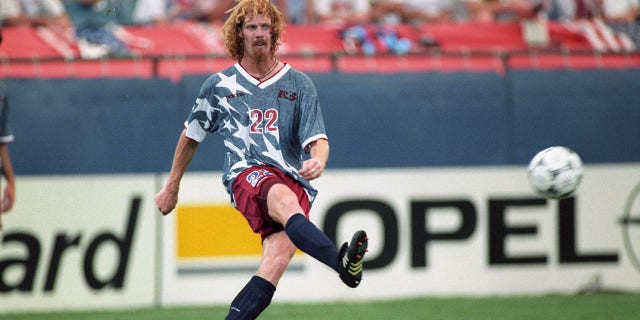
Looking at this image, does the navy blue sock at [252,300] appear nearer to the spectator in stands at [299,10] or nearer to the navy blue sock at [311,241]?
the navy blue sock at [311,241]

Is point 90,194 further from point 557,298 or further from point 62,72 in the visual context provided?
point 557,298

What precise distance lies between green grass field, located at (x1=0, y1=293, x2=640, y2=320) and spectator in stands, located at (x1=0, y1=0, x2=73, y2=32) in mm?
3180

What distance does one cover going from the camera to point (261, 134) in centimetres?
642

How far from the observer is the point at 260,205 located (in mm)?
6305

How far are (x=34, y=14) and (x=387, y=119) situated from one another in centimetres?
385

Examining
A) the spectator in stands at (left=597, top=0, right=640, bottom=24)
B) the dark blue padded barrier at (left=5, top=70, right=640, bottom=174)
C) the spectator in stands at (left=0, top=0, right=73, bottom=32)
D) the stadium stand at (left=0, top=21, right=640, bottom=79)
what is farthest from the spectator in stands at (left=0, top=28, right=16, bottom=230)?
the spectator in stands at (left=597, top=0, right=640, bottom=24)

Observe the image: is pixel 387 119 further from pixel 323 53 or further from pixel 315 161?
pixel 315 161

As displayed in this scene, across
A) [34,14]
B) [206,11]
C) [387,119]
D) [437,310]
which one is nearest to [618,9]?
[387,119]

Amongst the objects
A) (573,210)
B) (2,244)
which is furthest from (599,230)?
(2,244)

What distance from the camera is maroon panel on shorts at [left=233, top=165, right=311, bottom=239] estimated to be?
627 centimetres

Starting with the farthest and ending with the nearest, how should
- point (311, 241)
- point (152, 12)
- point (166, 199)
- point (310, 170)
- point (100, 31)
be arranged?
point (152, 12), point (100, 31), point (166, 199), point (311, 241), point (310, 170)

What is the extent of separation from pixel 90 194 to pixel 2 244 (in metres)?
0.88

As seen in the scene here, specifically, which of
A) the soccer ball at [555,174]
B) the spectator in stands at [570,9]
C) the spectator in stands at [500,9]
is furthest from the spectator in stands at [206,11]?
the soccer ball at [555,174]

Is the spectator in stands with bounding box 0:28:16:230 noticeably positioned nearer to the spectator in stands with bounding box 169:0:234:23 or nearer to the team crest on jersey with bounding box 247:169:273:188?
the team crest on jersey with bounding box 247:169:273:188
